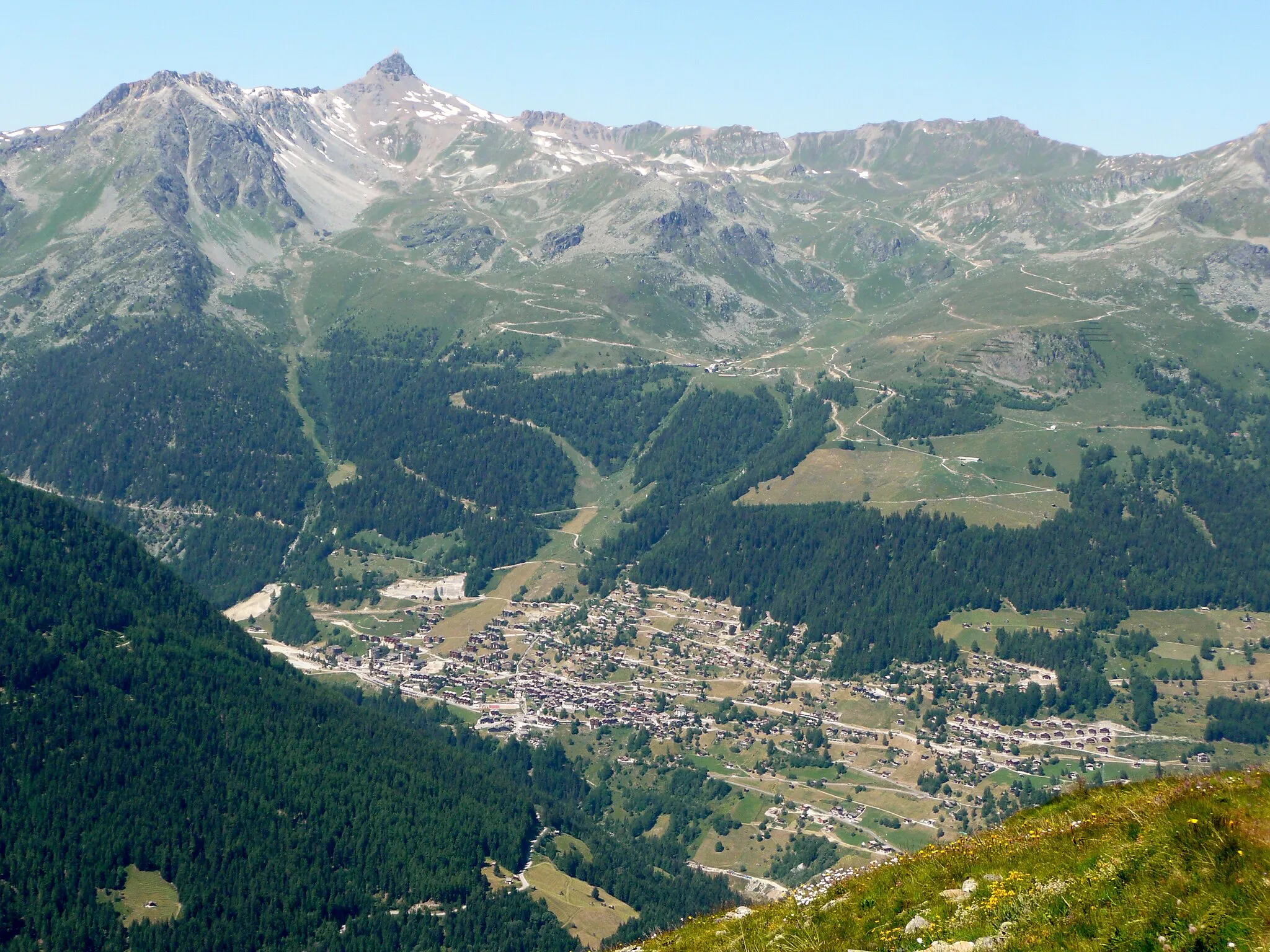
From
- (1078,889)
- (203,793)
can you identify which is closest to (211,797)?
(203,793)

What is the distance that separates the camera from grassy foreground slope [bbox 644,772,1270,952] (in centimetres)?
2527

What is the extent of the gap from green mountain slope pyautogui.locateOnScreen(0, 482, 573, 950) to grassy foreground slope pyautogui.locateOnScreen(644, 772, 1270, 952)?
3988 inches

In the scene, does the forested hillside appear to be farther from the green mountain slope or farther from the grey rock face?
the grey rock face

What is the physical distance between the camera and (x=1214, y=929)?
962 inches

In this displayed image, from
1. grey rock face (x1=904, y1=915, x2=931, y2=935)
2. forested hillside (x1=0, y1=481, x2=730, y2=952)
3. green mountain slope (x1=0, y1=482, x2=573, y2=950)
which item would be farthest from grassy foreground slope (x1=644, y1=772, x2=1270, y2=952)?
forested hillside (x1=0, y1=481, x2=730, y2=952)

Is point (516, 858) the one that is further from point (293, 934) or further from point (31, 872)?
point (31, 872)

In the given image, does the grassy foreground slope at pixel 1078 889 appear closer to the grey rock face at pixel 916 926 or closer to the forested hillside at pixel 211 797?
the grey rock face at pixel 916 926

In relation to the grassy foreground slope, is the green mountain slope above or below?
below

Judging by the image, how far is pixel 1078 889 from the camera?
28.6 meters

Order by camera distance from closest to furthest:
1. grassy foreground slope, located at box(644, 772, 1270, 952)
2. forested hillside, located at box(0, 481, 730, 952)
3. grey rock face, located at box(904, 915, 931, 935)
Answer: grassy foreground slope, located at box(644, 772, 1270, 952) < grey rock face, located at box(904, 915, 931, 935) < forested hillside, located at box(0, 481, 730, 952)

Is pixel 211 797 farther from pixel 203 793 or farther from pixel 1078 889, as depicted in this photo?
pixel 1078 889

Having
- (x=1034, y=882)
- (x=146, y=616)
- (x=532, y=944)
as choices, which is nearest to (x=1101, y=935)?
(x=1034, y=882)

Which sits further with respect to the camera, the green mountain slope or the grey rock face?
the green mountain slope

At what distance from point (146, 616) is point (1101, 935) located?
17361 cm
